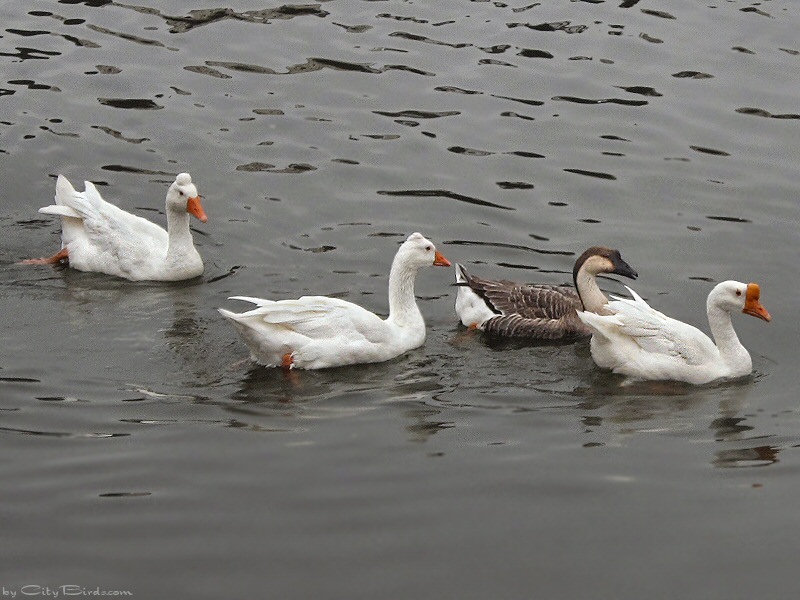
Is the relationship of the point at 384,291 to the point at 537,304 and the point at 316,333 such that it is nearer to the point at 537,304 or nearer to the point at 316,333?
the point at 537,304

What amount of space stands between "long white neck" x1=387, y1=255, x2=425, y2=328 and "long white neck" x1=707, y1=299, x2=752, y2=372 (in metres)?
2.63

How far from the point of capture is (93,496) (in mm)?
9242

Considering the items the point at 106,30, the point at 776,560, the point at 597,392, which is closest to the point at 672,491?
the point at 776,560

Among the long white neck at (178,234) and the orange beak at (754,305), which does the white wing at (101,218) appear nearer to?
the long white neck at (178,234)

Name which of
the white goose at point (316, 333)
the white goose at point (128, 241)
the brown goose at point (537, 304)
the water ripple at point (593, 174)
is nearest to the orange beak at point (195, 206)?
the white goose at point (128, 241)

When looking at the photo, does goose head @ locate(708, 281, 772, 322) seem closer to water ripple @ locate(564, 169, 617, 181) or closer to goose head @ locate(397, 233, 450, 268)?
goose head @ locate(397, 233, 450, 268)

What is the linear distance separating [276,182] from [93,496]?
23.5 ft

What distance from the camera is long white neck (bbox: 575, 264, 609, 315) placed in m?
13.1

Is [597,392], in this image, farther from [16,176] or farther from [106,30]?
[106,30]

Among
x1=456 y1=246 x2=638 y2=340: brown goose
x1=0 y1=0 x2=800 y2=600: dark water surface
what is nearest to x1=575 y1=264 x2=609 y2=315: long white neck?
x1=456 y1=246 x2=638 y2=340: brown goose

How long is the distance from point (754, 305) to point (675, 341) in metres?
0.81

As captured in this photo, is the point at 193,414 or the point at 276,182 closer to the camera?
the point at 193,414

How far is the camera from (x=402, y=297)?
12469 mm

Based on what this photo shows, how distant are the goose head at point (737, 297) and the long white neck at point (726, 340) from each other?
0.07 metres
